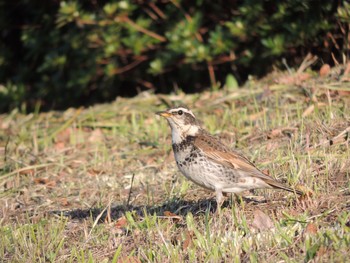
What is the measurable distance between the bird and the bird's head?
9 cm

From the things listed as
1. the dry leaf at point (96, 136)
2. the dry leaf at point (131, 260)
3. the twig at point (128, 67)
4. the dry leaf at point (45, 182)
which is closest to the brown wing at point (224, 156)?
the dry leaf at point (131, 260)

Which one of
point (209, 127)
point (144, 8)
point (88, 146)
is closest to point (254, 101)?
point (209, 127)

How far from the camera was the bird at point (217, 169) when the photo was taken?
664 cm

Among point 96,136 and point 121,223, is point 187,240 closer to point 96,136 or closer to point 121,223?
point 121,223

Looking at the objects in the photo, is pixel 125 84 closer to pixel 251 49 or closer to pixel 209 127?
pixel 251 49

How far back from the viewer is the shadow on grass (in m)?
6.97

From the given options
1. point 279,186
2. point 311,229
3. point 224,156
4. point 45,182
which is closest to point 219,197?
point 224,156

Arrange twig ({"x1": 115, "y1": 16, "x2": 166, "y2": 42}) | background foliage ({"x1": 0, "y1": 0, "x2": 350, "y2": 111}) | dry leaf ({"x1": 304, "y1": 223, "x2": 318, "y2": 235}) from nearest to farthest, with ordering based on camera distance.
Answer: dry leaf ({"x1": 304, "y1": 223, "x2": 318, "y2": 235}) < background foliage ({"x1": 0, "y1": 0, "x2": 350, "y2": 111}) < twig ({"x1": 115, "y1": 16, "x2": 166, "y2": 42})

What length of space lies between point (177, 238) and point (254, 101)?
388 centimetres

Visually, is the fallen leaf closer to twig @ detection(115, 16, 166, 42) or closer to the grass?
the grass

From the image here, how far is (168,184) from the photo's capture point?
8000 millimetres

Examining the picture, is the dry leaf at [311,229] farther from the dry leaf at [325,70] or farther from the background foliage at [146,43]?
the background foliage at [146,43]

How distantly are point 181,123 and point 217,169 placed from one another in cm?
67

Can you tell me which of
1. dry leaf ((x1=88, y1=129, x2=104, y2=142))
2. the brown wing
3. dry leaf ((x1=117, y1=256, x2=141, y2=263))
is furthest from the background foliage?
dry leaf ((x1=117, y1=256, x2=141, y2=263))
